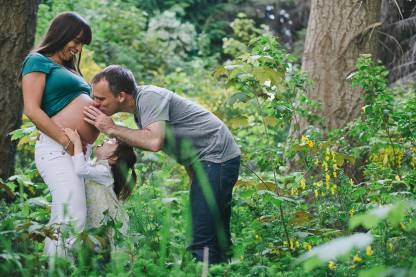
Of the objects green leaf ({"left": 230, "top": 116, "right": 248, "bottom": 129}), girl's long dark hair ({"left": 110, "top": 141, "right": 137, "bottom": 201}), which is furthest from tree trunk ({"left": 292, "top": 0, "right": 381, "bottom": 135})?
girl's long dark hair ({"left": 110, "top": 141, "right": 137, "bottom": 201})

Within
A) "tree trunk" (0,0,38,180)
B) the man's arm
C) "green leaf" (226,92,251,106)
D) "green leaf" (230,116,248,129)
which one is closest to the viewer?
the man's arm

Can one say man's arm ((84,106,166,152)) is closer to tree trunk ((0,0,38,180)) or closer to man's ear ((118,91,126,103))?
man's ear ((118,91,126,103))

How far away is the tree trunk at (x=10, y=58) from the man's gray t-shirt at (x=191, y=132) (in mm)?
1774

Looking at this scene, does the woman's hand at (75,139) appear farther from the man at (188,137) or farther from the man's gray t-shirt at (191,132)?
the man's gray t-shirt at (191,132)

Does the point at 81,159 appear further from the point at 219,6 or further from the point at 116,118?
the point at 219,6

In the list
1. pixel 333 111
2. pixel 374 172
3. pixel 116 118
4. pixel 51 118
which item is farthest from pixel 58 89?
pixel 333 111

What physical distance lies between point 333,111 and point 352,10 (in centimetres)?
98

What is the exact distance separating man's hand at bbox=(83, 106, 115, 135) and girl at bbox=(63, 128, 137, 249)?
13 cm

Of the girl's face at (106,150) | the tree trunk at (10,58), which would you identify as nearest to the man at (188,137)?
the girl's face at (106,150)

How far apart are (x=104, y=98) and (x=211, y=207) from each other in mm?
846

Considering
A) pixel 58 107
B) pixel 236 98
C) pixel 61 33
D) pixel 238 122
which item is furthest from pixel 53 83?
pixel 238 122

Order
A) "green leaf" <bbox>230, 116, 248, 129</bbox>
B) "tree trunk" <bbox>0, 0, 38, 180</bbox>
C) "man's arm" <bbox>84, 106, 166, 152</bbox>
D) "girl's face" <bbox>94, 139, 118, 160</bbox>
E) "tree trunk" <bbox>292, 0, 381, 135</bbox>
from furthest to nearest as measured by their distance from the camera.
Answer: "tree trunk" <bbox>292, 0, 381, 135</bbox>
"tree trunk" <bbox>0, 0, 38, 180</bbox>
"green leaf" <bbox>230, 116, 248, 129</bbox>
"girl's face" <bbox>94, 139, 118, 160</bbox>
"man's arm" <bbox>84, 106, 166, 152</bbox>

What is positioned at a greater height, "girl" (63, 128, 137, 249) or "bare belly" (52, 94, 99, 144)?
"bare belly" (52, 94, 99, 144)

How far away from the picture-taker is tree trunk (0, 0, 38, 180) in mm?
5051
